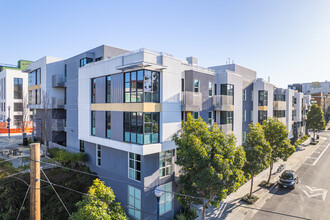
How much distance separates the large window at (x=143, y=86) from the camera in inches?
510

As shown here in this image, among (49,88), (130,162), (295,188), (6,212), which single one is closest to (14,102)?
(49,88)

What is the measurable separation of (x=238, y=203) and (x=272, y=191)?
15.5ft

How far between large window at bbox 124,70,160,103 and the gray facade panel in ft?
5.17

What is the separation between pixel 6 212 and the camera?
542 inches

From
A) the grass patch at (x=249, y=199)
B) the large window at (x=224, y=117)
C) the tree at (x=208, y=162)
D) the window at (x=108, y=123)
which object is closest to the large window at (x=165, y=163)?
the tree at (x=208, y=162)

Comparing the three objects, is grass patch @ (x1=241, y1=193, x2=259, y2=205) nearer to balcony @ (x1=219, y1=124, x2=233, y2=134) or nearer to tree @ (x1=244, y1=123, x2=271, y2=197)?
tree @ (x1=244, y1=123, x2=271, y2=197)

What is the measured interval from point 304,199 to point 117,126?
1649 centimetres

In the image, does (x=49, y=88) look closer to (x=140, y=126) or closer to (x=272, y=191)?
(x=140, y=126)

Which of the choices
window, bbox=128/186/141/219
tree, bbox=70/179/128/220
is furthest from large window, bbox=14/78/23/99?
tree, bbox=70/179/128/220

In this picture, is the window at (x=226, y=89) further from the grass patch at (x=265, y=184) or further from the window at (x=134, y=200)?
the window at (x=134, y=200)

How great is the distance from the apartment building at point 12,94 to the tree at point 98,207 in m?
41.8

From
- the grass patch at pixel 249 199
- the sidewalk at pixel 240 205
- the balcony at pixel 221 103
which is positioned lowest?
the sidewalk at pixel 240 205

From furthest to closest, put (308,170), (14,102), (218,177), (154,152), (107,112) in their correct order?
(14,102) → (308,170) → (107,112) → (154,152) → (218,177)

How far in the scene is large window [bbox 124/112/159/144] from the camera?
42.3 feet
